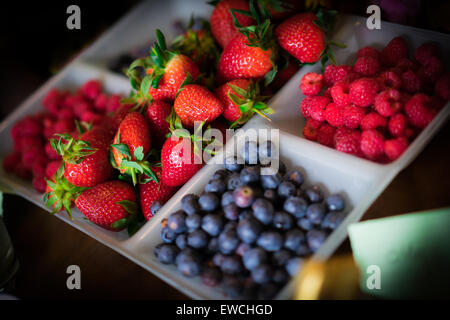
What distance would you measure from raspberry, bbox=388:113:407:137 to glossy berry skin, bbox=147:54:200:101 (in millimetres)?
589

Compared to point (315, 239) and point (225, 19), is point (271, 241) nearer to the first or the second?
point (315, 239)

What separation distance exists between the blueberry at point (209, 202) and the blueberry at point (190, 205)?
0.6 inches

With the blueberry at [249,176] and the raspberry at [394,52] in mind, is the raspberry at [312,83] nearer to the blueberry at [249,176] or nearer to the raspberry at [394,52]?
the raspberry at [394,52]

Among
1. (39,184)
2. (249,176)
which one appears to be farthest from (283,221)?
(39,184)

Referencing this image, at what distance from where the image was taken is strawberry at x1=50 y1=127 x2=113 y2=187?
1.11 meters

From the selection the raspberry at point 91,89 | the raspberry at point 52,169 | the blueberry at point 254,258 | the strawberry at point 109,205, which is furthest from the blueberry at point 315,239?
the raspberry at point 91,89

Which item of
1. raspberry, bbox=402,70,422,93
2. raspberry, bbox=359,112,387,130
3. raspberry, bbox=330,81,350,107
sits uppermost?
raspberry, bbox=402,70,422,93

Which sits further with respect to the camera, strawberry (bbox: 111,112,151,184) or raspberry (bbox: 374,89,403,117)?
strawberry (bbox: 111,112,151,184)

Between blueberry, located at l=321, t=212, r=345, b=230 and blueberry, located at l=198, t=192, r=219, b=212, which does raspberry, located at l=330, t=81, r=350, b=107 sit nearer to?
blueberry, located at l=321, t=212, r=345, b=230

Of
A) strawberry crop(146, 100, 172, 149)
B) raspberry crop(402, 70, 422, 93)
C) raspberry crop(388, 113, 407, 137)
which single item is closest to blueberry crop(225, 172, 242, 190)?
strawberry crop(146, 100, 172, 149)

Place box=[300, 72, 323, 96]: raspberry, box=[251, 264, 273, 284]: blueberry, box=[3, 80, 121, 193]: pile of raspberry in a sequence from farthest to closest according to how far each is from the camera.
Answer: box=[3, 80, 121, 193]: pile of raspberry < box=[300, 72, 323, 96]: raspberry < box=[251, 264, 273, 284]: blueberry

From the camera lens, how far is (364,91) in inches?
38.9

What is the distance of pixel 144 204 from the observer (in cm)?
110

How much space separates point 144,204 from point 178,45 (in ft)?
1.95
